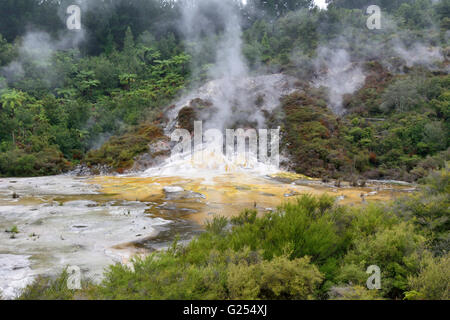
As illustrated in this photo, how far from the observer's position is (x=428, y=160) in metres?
17.0

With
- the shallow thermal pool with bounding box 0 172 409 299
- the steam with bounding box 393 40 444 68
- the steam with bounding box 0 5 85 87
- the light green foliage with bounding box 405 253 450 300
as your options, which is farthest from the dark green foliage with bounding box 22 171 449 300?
the steam with bounding box 0 5 85 87

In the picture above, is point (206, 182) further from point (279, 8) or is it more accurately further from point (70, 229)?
point (279, 8)

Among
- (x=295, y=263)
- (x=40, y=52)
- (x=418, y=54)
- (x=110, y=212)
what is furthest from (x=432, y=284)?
(x=40, y=52)

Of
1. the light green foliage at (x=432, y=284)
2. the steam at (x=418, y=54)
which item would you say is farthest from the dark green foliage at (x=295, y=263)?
the steam at (x=418, y=54)

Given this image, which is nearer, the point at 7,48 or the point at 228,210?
the point at 228,210

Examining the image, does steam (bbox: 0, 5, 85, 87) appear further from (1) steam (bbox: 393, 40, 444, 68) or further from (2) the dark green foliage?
(1) steam (bbox: 393, 40, 444, 68)

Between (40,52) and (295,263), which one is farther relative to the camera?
(40,52)

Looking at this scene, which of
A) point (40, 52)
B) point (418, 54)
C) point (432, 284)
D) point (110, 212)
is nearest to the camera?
point (432, 284)

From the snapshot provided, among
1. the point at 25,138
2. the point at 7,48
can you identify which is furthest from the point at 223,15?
the point at 25,138

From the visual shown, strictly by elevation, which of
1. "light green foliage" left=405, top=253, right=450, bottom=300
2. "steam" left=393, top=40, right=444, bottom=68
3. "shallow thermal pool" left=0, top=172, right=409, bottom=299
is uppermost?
"steam" left=393, top=40, right=444, bottom=68

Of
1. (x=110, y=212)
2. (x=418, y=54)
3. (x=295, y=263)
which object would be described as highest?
(x=418, y=54)

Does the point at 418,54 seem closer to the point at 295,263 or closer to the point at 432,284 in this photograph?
the point at 432,284
